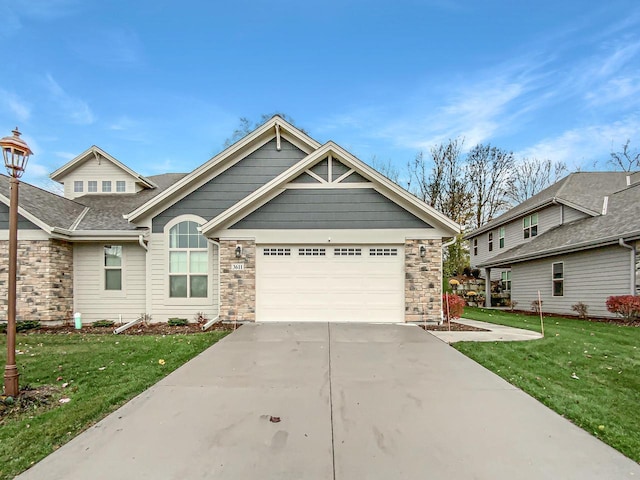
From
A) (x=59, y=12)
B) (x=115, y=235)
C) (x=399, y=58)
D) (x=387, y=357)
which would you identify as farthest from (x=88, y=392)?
(x=399, y=58)

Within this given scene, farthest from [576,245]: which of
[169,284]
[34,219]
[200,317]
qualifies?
[34,219]

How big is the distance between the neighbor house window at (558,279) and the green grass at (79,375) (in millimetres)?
14473

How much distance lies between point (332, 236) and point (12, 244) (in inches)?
271

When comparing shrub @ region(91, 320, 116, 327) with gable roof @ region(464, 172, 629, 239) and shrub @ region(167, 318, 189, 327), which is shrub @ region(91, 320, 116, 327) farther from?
gable roof @ region(464, 172, 629, 239)

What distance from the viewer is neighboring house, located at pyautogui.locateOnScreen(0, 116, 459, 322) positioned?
31.3 ft

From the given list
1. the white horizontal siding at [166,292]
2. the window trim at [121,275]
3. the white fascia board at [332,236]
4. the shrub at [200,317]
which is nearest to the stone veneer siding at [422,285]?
the white fascia board at [332,236]

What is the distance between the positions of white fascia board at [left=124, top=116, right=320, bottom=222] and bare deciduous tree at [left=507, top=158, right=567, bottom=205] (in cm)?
2741

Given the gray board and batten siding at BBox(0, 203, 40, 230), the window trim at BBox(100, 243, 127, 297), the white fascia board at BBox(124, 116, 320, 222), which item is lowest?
the window trim at BBox(100, 243, 127, 297)

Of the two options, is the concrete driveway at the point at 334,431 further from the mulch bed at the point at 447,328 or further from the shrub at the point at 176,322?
the shrub at the point at 176,322

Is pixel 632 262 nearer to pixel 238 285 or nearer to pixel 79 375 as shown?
pixel 238 285

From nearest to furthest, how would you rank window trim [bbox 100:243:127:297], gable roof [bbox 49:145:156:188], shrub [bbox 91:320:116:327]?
shrub [bbox 91:320:116:327] < window trim [bbox 100:243:127:297] < gable roof [bbox 49:145:156:188]

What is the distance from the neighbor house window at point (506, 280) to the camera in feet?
65.7

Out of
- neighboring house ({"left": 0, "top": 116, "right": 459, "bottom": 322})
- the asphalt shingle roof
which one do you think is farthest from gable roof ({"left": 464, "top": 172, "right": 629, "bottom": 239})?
the asphalt shingle roof

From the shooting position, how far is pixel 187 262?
10.3 meters
